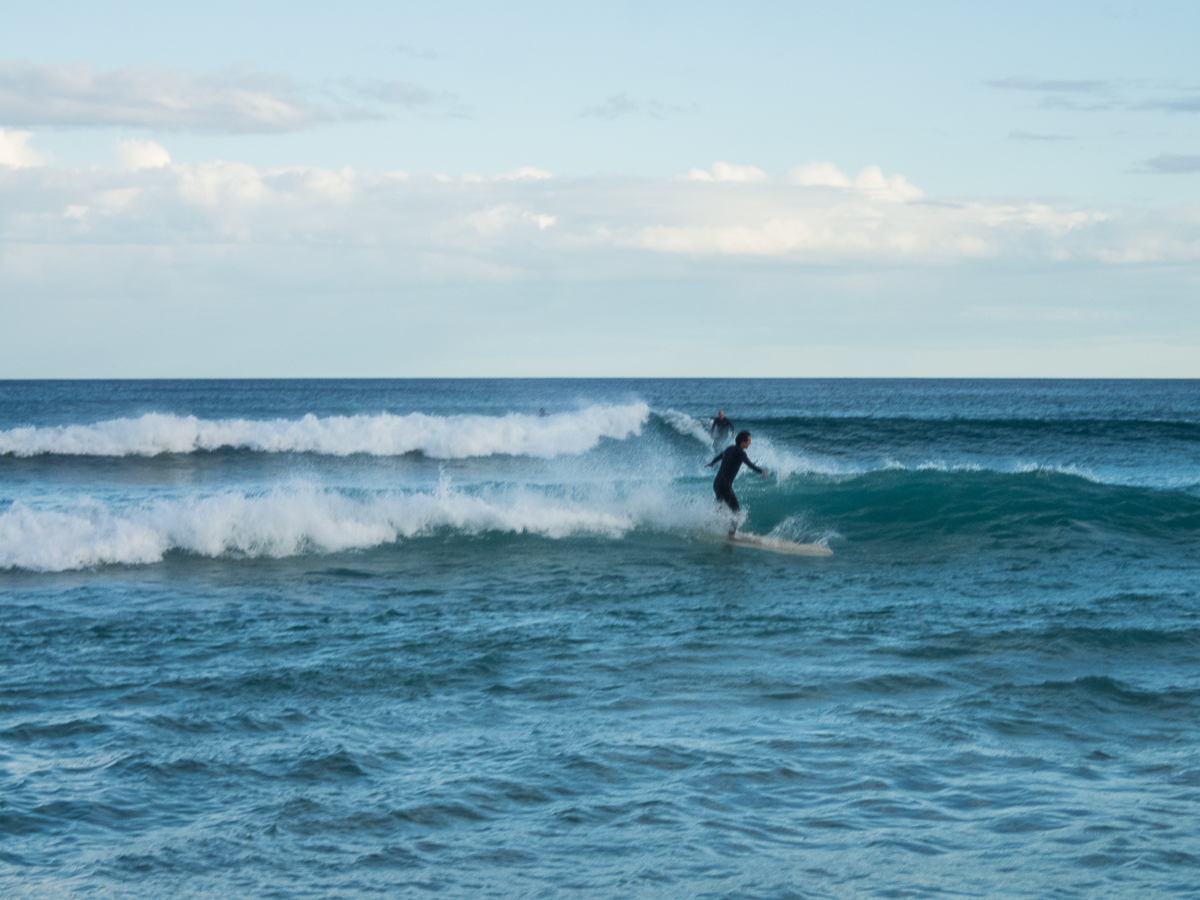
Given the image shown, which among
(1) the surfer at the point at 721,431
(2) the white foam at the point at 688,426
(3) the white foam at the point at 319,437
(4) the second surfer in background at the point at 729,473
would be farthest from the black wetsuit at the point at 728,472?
(2) the white foam at the point at 688,426

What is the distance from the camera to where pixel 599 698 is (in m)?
7.26

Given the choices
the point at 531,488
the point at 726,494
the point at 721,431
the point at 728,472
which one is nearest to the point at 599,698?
the point at 728,472

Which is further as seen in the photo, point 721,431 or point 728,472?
point 721,431

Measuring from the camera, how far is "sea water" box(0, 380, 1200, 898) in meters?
4.77

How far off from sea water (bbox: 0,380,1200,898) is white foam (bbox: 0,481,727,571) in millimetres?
60

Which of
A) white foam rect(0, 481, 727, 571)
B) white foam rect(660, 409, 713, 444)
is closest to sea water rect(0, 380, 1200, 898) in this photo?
white foam rect(0, 481, 727, 571)

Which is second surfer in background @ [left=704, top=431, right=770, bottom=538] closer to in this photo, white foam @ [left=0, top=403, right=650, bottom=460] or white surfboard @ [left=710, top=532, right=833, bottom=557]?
white surfboard @ [left=710, top=532, right=833, bottom=557]

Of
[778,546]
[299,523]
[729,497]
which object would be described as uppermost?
[729,497]

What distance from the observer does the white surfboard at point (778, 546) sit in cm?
1435

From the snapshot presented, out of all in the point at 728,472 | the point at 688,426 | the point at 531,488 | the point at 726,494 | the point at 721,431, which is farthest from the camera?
the point at 688,426

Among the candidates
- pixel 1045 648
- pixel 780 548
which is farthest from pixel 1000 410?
pixel 1045 648

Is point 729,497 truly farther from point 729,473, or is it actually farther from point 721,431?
point 721,431

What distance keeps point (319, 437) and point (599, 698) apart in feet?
88.5

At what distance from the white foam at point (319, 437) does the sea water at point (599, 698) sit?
50.6 ft
